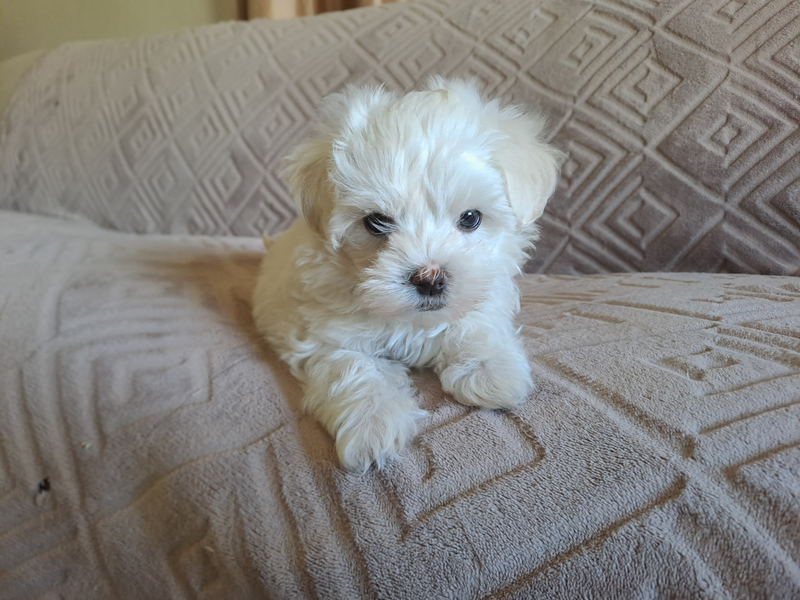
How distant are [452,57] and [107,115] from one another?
1605 millimetres

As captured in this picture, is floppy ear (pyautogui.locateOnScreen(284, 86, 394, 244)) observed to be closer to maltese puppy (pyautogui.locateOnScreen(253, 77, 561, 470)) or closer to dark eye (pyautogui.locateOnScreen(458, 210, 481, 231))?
maltese puppy (pyautogui.locateOnScreen(253, 77, 561, 470))

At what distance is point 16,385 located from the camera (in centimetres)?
108

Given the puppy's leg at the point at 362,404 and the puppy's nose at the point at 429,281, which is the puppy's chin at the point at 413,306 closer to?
the puppy's nose at the point at 429,281

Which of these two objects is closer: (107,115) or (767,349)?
(767,349)

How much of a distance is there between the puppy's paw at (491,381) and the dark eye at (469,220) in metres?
0.29

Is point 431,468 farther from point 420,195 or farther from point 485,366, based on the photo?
point 420,195

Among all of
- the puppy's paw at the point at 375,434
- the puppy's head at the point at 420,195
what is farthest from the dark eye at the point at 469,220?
the puppy's paw at the point at 375,434

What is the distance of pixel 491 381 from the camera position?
2.86 ft

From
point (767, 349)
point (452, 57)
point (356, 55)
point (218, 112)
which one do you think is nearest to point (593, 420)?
point (767, 349)

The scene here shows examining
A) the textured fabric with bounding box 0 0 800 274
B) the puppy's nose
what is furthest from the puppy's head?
the textured fabric with bounding box 0 0 800 274

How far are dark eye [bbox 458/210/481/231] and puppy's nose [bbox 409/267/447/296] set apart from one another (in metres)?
0.16

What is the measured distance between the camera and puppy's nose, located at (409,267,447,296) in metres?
0.98

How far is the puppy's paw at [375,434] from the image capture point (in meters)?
0.79

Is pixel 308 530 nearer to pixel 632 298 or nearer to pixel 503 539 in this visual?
pixel 503 539
